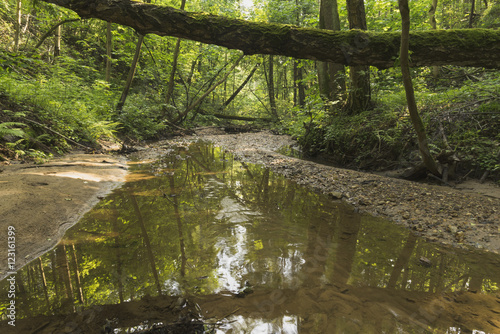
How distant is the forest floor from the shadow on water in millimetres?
293

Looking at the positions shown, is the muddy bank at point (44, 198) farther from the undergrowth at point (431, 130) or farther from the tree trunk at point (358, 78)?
the tree trunk at point (358, 78)

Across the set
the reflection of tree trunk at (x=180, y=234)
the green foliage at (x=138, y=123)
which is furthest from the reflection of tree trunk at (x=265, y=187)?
the green foliage at (x=138, y=123)

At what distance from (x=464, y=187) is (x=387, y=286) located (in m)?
4.28

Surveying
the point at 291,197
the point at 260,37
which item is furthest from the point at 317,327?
the point at 260,37

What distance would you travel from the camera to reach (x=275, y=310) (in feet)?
6.86

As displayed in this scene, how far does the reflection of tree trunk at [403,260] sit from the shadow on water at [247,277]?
0.05ft

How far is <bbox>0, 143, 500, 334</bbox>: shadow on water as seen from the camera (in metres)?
1.93

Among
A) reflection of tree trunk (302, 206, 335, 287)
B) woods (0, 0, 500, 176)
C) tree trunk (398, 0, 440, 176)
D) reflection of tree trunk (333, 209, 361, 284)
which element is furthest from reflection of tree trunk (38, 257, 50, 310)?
tree trunk (398, 0, 440, 176)

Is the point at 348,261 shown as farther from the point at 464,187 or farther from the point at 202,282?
the point at 464,187

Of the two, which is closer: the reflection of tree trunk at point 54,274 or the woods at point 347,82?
the reflection of tree trunk at point 54,274

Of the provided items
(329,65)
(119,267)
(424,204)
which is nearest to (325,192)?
(424,204)

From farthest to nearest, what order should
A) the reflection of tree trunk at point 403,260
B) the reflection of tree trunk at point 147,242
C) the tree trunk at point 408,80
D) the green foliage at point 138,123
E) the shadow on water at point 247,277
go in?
the green foliage at point 138,123, the tree trunk at point 408,80, the reflection of tree trunk at point 403,260, the reflection of tree trunk at point 147,242, the shadow on water at point 247,277

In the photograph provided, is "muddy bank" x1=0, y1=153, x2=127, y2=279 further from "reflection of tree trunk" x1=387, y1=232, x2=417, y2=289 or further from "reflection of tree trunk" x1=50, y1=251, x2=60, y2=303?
"reflection of tree trunk" x1=387, y1=232, x2=417, y2=289

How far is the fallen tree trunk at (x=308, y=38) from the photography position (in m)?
4.66
